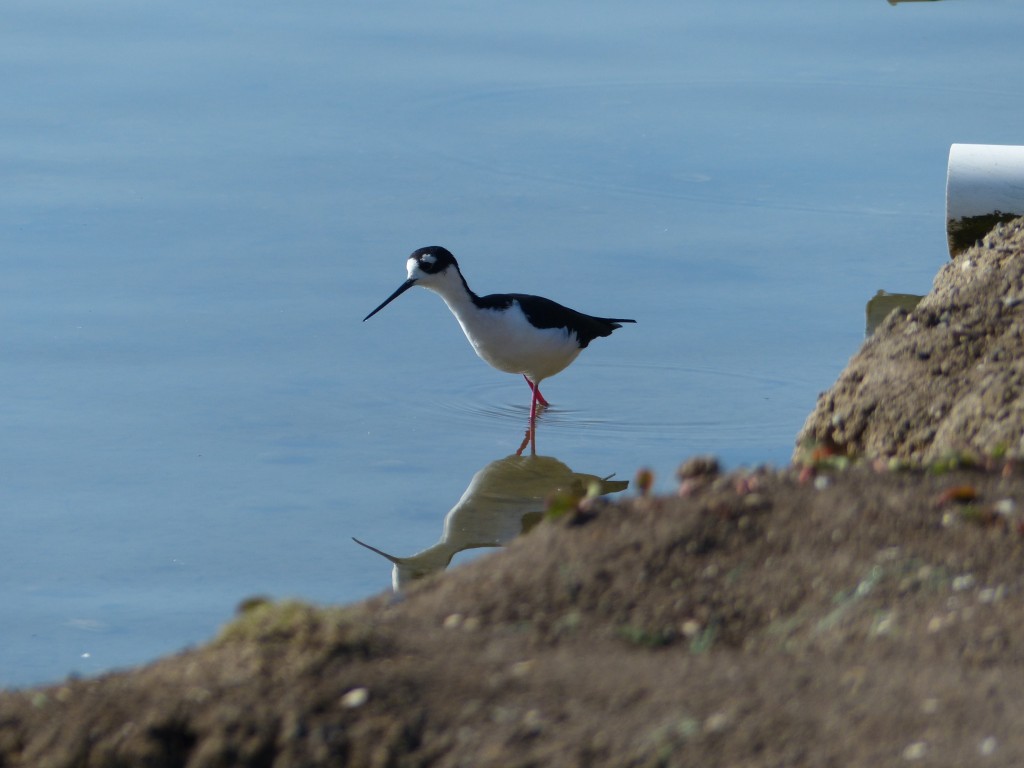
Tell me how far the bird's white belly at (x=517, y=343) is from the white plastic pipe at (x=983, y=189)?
2.12m

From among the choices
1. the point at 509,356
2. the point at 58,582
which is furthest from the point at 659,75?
the point at 58,582

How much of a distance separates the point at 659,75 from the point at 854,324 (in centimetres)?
452

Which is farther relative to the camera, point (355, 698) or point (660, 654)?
point (660, 654)

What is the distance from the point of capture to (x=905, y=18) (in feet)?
43.9

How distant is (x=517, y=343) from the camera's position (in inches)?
282

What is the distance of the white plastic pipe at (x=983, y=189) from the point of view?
7.77 meters

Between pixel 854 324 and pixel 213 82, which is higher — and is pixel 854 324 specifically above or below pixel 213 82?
below

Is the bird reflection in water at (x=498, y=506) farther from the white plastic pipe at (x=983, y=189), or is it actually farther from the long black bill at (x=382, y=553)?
the white plastic pipe at (x=983, y=189)

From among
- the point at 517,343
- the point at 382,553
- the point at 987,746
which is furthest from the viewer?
the point at 517,343

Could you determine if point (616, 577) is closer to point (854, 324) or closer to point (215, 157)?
point (854, 324)

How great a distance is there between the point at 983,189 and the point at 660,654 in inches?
205

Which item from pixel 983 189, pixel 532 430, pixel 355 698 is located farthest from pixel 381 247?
pixel 355 698

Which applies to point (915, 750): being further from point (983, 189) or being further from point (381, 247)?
point (381, 247)

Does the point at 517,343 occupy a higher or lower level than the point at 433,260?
lower
